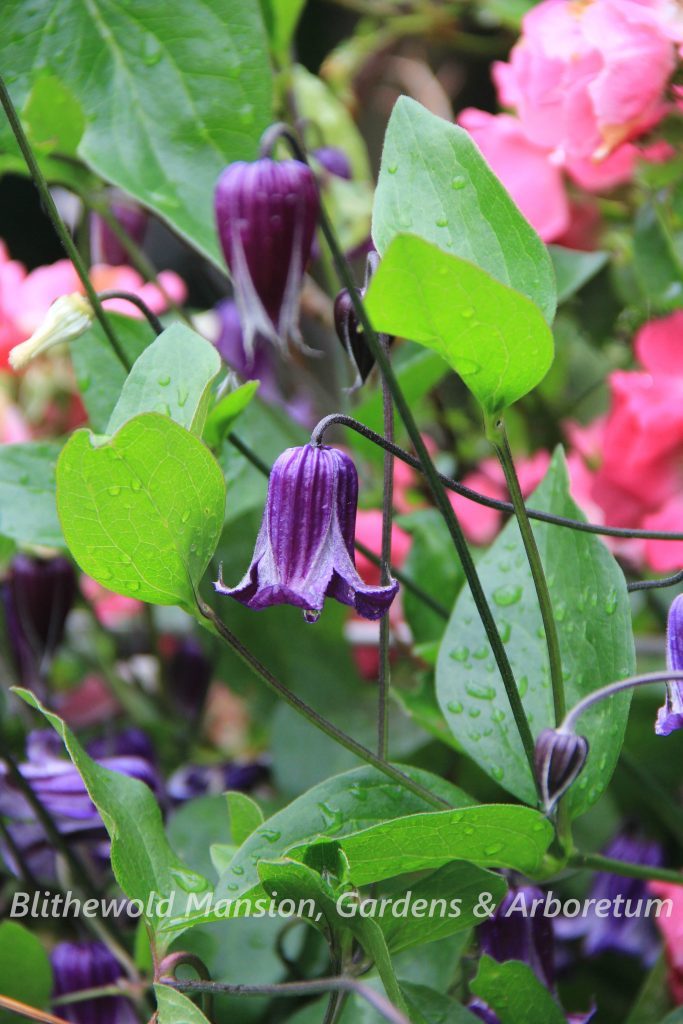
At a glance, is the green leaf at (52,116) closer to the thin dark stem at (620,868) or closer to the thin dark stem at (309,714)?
the thin dark stem at (309,714)

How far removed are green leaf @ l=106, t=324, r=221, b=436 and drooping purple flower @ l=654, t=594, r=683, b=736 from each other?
0.17 metres

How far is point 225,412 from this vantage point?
408 mm

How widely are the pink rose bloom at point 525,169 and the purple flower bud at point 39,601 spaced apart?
1.07 feet

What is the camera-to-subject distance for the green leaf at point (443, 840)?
323 millimetres

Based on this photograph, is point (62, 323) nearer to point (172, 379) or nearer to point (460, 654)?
point (172, 379)

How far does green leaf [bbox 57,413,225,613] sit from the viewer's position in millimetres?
318

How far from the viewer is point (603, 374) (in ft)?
2.62

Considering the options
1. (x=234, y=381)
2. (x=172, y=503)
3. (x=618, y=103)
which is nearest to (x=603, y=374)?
(x=618, y=103)

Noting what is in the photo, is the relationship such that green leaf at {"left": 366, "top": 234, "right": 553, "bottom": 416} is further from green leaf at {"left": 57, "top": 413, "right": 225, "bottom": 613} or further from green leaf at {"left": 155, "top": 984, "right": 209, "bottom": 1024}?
green leaf at {"left": 155, "top": 984, "right": 209, "bottom": 1024}

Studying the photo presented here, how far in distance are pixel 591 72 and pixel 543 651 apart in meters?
0.29

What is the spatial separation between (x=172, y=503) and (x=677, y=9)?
367 mm

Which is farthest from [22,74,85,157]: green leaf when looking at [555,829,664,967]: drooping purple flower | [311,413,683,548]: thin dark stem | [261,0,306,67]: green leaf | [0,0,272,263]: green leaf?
[555,829,664,967]: drooping purple flower

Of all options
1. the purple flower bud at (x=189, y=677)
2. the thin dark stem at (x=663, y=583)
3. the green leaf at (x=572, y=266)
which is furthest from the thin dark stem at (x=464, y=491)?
the purple flower bud at (x=189, y=677)

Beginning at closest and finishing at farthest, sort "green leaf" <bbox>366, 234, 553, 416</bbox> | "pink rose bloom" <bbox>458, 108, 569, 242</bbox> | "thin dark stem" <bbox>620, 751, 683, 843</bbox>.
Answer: "green leaf" <bbox>366, 234, 553, 416</bbox>
"thin dark stem" <bbox>620, 751, 683, 843</bbox>
"pink rose bloom" <bbox>458, 108, 569, 242</bbox>
